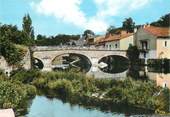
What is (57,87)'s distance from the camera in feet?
68.0

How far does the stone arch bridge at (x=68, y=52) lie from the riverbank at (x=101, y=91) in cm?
1804

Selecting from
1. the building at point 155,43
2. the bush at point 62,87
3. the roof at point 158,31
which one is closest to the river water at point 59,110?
the bush at point 62,87

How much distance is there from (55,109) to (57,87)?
4577 mm

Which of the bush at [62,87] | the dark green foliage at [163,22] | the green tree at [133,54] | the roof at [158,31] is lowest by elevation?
the bush at [62,87]

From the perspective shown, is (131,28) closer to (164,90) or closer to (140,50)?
(140,50)

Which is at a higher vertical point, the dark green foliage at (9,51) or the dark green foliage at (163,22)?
the dark green foliage at (163,22)

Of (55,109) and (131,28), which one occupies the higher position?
(131,28)

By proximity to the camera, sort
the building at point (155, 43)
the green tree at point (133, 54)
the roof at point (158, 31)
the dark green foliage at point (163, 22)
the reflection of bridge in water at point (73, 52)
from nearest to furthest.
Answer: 1. the reflection of bridge in water at point (73, 52)
2. the building at point (155, 43)
3. the roof at point (158, 31)
4. the green tree at point (133, 54)
5. the dark green foliage at point (163, 22)

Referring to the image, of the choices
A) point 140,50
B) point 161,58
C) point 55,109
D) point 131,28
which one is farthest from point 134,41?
point 55,109

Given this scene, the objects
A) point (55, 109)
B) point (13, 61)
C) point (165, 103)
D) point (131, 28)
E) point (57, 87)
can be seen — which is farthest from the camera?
point (131, 28)

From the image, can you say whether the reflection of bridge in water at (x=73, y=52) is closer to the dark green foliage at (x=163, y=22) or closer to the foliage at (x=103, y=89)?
the dark green foliage at (x=163, y=22)

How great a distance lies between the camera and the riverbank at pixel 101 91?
15125mm

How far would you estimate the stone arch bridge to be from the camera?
137ft

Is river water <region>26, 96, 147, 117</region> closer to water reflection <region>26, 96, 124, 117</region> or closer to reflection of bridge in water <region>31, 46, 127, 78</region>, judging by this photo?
water reflection <region>26, 96, 124, 117</region>
